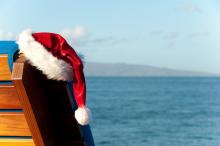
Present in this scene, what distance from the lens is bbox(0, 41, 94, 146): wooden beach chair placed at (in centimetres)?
164

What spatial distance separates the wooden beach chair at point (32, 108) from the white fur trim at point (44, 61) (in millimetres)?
23

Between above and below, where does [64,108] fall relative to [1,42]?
below

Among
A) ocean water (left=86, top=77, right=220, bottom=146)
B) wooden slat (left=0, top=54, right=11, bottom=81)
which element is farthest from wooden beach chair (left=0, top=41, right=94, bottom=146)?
ocean water (left=86, top=77, right=220, bottom=146)

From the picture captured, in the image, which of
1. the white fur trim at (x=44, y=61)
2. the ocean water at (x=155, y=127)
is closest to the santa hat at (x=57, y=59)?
the white fur trim at (x=44, y=61)

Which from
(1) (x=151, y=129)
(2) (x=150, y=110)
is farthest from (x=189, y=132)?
(2) (x=150, y=110)

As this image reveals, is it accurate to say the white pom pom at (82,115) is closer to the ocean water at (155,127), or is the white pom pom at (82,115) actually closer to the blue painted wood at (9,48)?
the blue painted wood at (9,48)

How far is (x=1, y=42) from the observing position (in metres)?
1.67

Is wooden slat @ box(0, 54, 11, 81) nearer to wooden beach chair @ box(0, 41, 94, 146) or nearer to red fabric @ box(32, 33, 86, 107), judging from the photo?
wooden beach chair @ box(0, 41, 94, 146)

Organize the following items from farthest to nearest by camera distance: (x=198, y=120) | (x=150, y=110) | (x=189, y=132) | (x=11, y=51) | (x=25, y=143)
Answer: (x=150, y=110) < (x=198, y=120) < (x=189, y=132) < (x=25, y=143) < (x=11, y=51)

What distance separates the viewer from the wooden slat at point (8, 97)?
5.56 ft

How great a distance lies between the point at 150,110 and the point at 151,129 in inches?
310

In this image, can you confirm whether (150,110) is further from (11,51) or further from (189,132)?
(11,51)

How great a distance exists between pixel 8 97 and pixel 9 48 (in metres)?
0.15

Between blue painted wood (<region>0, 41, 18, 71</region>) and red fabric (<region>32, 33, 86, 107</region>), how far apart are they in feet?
0.25
